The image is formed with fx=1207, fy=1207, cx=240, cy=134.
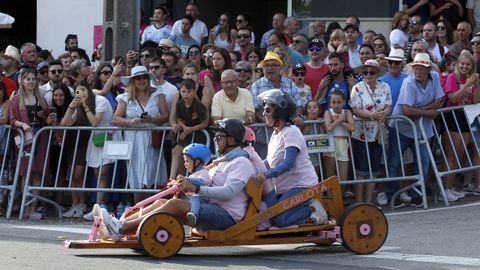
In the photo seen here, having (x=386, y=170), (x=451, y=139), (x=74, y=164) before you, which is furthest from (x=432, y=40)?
(x=74, y=164)

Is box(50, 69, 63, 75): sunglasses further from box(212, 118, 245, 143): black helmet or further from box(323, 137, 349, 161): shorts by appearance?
box(212, 118, 245, 143): black helmet

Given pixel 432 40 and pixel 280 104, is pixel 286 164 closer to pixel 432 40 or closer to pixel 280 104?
pixel 280 104

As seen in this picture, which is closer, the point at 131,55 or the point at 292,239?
the point at 292,239

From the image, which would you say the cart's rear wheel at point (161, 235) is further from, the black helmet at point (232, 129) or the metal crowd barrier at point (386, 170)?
the metal crowd barrier at point (386, 170)

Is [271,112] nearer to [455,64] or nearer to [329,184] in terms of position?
[329,184]

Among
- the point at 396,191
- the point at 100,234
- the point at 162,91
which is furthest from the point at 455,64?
the point at 100,234

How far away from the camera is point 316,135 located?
50.7 feet

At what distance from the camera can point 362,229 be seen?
1191 cm

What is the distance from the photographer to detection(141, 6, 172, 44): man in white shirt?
20.6 m

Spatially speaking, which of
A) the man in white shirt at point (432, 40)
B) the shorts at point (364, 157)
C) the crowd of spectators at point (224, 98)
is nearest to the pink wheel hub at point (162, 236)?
the crowd of spectators at point (224, 98)

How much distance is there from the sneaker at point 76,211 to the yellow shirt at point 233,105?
2242mm

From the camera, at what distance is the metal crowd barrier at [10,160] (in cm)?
1595

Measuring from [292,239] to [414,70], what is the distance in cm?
494

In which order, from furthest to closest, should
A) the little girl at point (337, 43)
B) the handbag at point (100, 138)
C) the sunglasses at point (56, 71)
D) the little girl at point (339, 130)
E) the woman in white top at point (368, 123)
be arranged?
the little girl at point (337, 43), the sunglasses at point (56, 71), the handbag at point (100, 138), the woman in white top at point (368, 123), the little girl at point (339, 130)
